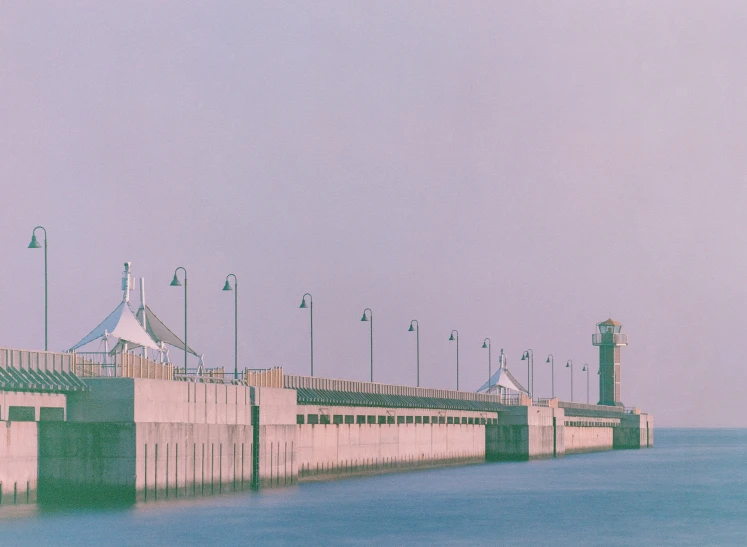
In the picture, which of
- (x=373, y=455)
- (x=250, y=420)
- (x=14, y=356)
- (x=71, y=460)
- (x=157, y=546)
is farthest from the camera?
(x=373, y=455)

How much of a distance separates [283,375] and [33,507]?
2854 centimetres

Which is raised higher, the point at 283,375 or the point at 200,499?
the point at 283,375

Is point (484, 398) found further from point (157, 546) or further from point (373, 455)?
point (157, 546)

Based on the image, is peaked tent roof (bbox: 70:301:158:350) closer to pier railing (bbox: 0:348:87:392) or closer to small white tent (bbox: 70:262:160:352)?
small white tent (bbox: 70:262:160:352)

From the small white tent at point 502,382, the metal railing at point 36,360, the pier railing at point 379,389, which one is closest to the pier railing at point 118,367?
the metal railing at point 36,360

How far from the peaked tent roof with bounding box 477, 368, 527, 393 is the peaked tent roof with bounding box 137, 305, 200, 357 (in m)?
86.3

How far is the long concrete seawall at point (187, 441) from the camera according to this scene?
224 ft

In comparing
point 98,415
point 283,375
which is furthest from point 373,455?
point 98,415

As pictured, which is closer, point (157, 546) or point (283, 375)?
point (157, 546)

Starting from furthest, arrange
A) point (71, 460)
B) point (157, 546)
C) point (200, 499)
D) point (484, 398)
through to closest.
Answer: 1. point (484, 398)
2. point (200, 499)
3. point (71, 460)
4. point (157, 546)

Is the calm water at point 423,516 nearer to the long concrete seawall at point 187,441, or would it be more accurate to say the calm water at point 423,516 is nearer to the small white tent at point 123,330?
the long concrete seawall at point 187,441

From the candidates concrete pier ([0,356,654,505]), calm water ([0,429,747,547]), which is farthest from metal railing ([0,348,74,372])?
calm water ([0,429,747,547])

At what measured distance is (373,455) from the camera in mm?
115938

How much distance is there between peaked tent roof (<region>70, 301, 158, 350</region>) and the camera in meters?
85.5
